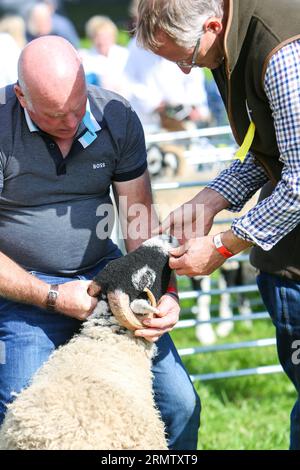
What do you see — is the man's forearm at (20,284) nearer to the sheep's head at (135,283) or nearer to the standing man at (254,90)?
the sheep's head at (135,283)

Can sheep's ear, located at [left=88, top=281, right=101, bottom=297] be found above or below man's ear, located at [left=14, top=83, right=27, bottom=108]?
below

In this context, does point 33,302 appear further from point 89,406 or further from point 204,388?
point 204,388

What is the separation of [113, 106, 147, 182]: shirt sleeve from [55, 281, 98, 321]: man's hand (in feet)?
1.90

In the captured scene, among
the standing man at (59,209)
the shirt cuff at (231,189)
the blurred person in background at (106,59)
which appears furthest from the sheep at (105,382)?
the blurred person in background at (106,59)

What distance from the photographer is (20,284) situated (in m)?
3.18

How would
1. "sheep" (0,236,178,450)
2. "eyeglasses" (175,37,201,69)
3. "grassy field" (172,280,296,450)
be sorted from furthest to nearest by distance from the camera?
1. "grassy field" (172,280,296,450)
2. "eyeglasses" (175,37,201,69)
3. "sheep" (0,236,178,450)

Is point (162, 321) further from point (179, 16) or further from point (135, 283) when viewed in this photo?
point (179, 16)

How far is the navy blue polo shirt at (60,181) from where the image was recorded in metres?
3.21

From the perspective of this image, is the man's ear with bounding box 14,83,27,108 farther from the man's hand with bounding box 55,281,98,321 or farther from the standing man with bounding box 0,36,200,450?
the man's hand with bounding box 55,281,98,321

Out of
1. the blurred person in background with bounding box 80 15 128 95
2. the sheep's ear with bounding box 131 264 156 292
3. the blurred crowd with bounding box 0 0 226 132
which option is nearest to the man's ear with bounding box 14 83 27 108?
the sheep's ear with bounding box 131 264 156 292

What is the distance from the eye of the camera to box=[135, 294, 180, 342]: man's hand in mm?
3016

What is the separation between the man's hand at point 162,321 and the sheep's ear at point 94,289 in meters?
0.22

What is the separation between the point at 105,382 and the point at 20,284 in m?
0.69

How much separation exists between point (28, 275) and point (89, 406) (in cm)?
80
